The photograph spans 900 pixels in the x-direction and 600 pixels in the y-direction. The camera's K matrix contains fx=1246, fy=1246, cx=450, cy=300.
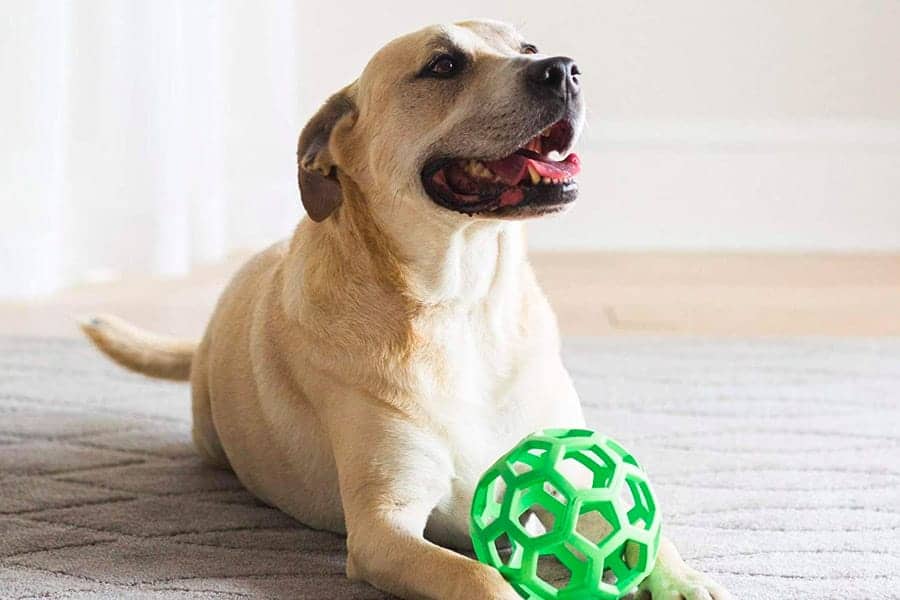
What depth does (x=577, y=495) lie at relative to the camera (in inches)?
56.2

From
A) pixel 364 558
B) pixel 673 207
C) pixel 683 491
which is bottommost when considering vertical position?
pixel 673 207

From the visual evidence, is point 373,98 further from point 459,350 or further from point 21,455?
point 21,455

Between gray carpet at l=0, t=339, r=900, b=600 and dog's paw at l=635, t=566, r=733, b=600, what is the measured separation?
0.07m

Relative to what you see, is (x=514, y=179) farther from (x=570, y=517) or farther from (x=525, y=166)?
(x=570, y=517)

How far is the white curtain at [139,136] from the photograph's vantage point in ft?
11.3

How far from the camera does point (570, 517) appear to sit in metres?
1.42

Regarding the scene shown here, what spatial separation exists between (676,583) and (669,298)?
2.23m

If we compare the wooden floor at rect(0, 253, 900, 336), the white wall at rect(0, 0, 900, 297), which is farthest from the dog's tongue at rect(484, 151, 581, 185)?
the white wall at rect(0, 0, 900, 297)

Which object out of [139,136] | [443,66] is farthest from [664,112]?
[443,66]

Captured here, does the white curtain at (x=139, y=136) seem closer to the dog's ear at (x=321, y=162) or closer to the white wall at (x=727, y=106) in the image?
the white wall at (x=727, y=106)

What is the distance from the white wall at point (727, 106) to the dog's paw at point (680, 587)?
304 cm

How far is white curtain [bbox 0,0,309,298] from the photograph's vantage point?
345 cm

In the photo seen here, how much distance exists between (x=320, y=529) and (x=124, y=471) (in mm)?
460

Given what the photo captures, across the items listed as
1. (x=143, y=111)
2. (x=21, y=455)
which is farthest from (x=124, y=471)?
(x=143, y=111)
